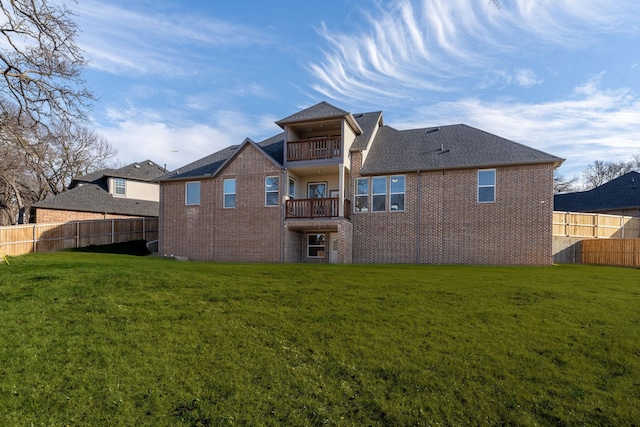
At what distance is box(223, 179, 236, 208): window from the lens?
1922cm

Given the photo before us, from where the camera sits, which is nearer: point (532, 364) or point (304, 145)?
point (532, 364)

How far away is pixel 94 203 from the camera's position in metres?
27.6

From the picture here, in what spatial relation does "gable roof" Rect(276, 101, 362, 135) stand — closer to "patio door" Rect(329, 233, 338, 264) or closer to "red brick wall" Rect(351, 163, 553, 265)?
"red brick wall" Rect(351, 163, 553, 265)

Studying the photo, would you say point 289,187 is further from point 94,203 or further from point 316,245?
point 94,203

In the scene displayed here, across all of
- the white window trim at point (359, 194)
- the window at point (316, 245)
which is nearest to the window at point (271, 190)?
the window at point (316, 245)

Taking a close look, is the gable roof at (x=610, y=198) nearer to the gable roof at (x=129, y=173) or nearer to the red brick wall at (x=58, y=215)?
the gable roof at (x=129, y=173)

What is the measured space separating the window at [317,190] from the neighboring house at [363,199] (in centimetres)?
6

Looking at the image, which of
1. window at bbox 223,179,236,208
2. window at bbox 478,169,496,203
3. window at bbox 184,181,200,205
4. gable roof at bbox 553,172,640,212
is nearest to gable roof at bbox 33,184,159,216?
window at bbox 184,181,200,205

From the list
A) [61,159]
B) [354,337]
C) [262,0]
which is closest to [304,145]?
[262,0]

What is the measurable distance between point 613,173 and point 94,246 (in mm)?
59832

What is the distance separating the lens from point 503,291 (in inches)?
334

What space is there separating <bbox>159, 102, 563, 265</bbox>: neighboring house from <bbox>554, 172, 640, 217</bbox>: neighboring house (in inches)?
648

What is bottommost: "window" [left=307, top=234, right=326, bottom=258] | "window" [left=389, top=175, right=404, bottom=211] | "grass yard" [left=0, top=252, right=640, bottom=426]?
"grass yard" [left=0, top=252, right=640, bottom=426]

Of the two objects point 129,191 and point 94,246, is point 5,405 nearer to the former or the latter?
point 94,246
